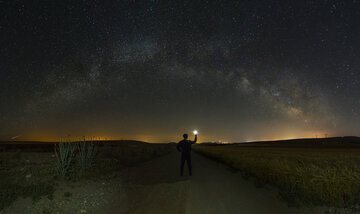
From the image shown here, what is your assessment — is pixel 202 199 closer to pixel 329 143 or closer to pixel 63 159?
pixel 63 159

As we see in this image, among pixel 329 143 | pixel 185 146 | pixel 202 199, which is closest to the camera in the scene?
pixel 202 199

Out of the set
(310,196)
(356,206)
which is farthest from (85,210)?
(356,206)

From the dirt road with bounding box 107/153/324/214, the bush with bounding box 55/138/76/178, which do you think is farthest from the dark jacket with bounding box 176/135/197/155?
the bush with bounding box 55/138/76/178

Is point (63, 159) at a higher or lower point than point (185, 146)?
lower

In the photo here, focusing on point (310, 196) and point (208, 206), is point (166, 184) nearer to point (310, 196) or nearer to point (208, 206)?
point (208, 206)

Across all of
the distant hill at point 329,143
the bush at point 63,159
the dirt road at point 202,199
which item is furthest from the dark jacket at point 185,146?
the distant hill at point 329,143

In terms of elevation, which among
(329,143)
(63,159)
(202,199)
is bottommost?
(202,199)

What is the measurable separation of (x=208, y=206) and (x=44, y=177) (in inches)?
277

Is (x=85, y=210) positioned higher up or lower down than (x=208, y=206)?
lower down

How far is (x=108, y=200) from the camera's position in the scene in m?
6.22

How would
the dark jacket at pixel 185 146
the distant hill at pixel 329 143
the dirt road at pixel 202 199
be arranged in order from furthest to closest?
the distant hill at pixel 329 143, the dark jacket at pixel 185 146, the dirt road at pixel 202 199

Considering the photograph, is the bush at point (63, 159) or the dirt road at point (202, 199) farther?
the bush at point (63, 159)

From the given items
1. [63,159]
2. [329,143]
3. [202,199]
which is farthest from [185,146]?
[329,143]

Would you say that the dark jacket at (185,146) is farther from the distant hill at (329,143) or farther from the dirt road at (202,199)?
the distant hill at (329,143)
